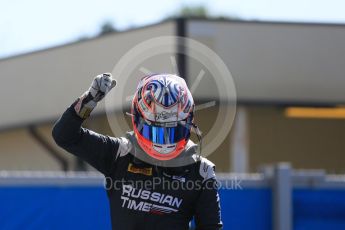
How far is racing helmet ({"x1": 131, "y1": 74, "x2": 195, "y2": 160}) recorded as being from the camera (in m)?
3.65

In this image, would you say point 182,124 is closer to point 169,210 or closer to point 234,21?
point 169,210

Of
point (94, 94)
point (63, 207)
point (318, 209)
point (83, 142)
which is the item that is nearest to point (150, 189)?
point (83, 142)

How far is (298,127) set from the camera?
14.4m

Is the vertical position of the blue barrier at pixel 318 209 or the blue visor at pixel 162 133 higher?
the blue visor at pixel 162 133

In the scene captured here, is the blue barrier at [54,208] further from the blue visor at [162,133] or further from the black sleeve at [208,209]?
the blue visor at [162,133]

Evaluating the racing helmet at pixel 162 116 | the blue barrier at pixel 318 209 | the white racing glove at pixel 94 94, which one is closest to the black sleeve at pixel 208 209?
the racing helmet at pixel 162 116

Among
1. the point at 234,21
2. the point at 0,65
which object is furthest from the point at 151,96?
the point at 0,65

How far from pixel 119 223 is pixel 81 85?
10216mm

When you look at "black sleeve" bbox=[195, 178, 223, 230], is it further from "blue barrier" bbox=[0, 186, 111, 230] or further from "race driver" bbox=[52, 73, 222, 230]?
"blue barrier" bbox=[0, 186, 111, 230]

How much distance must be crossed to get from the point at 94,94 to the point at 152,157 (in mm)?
420

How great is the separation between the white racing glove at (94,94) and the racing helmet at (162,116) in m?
0.17

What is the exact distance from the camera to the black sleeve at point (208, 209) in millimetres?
3830

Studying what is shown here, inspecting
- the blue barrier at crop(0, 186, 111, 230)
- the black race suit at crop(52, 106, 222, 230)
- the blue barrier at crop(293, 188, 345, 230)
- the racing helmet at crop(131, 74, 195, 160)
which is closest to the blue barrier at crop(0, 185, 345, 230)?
the blue barrier at crop(0, 186, 111, 230)

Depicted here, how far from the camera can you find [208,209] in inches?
151
